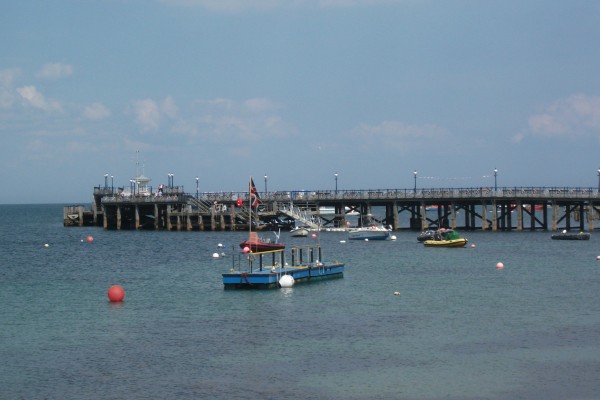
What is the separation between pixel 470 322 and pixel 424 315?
3.21 metres

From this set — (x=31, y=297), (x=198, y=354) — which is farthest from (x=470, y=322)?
(x=31, y=297)

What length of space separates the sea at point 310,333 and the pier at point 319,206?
40782 millimetres

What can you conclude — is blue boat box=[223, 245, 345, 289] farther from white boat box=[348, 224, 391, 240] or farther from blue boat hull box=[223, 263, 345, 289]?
white boat box=[348, 224, 391, 240]

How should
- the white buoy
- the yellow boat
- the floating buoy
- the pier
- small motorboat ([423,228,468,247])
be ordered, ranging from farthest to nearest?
the pier < small motorboat ([423,228,468,247]) < the yellow boat < the white buoy < the floating buoy

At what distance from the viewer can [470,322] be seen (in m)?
47.2

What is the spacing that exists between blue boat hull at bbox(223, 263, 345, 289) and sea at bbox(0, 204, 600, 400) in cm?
112

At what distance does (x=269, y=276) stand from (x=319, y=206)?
2973 inches

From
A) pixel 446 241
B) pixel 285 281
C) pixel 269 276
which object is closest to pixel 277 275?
pixel 285 281

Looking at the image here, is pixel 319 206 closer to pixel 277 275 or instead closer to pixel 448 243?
pixel 448 243

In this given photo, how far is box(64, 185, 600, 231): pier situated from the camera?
396ft

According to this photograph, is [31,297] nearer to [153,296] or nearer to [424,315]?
[153,296]

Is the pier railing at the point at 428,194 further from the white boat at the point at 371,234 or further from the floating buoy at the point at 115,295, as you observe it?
the floating buoy at the point at 115,295

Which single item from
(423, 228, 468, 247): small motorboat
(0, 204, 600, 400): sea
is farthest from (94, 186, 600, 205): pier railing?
(0, 204, 600, 400): sea

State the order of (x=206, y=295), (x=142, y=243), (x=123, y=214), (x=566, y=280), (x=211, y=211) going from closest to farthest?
(x=206, y=295) → (x=566, y=280) → (x=142, y=243) → (x=211, y=211) → (x=123, y=214)
